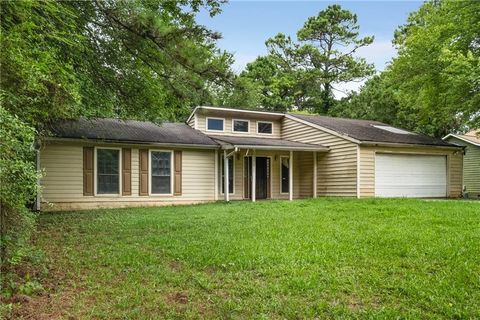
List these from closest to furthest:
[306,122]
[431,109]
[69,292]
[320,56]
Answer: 1. [69,292]
2. [306,122]
3. [431,109]
4. [320,56]

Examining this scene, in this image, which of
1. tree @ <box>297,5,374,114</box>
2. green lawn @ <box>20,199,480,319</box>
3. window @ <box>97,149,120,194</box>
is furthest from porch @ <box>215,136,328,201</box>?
tree @ <box>297,5,374,114</box>

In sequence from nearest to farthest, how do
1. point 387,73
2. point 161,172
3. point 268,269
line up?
point 268,269 < point 161,172 < point 387,73

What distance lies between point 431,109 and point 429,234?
506 inches

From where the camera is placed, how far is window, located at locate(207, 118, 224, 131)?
16.3m

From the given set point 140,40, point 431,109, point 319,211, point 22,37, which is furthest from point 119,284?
point 431,109

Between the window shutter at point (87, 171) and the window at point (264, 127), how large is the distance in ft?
24.8

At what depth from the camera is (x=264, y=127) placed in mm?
17469

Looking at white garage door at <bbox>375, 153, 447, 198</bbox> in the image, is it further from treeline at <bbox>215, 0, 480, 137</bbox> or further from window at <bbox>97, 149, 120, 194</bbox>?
window at <bbox>97, 149, 120, 194</bbox>

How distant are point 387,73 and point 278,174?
828 cm

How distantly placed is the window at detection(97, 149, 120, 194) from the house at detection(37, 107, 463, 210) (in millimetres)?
31

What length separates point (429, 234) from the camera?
6.26 metres

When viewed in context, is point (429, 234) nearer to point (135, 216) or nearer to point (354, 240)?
point (354, 240)

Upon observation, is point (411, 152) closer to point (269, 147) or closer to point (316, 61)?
point (269, 147)

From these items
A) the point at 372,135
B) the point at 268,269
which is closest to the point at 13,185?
the point at 268,269
